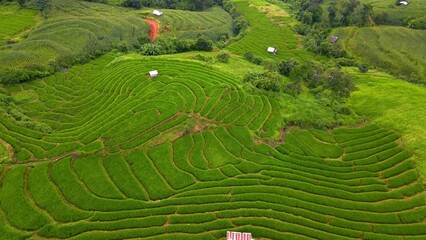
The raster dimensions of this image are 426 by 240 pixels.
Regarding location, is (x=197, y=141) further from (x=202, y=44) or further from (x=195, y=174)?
(x=202, y=44)

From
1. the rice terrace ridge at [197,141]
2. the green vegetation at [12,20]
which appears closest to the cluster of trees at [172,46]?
the rice terrace ridge at [197,141]

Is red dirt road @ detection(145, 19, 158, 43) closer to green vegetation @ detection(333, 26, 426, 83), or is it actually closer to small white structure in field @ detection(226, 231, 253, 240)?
green vegetation @ detection(333, 26, 426, 83)

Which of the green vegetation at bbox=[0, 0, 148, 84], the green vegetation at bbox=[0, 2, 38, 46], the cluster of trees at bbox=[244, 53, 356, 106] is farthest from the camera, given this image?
the green vegetation at bbox=[0, 2, 38, 46]

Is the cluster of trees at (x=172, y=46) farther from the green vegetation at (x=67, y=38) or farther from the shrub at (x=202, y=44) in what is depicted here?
the green vegetation at (x=67, y=38)

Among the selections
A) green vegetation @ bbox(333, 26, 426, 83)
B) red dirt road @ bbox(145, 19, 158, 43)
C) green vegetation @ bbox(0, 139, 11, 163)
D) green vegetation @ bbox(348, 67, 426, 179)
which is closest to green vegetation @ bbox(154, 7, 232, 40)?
red dirt road @ bbox(145, 19, 158, 43)

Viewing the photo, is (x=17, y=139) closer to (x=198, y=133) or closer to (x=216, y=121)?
Result: (x=198, y=133)

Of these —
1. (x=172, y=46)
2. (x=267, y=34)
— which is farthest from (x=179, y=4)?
(x=172, y=46)

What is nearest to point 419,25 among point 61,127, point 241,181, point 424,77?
point 424,77

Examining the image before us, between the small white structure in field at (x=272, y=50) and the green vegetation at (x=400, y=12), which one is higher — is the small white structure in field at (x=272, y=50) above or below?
below
